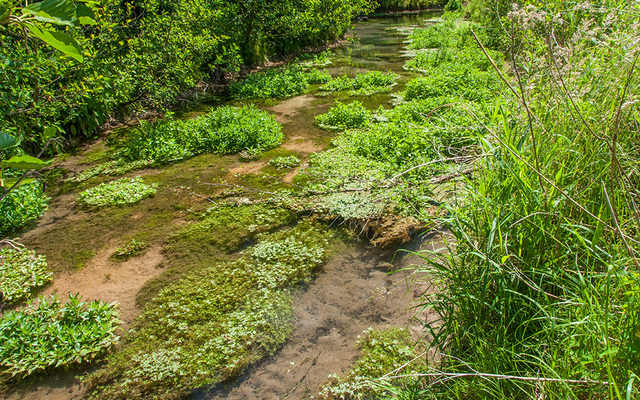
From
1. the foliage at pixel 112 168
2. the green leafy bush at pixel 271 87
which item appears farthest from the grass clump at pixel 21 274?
the green leafy bush at pixel 271 87

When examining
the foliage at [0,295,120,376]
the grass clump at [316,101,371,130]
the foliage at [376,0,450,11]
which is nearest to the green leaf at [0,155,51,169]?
the foliage at [0,295,120,376]

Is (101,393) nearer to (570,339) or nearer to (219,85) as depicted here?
(570,339)

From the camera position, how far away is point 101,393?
10.1 ft

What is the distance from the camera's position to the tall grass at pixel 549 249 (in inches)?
74.9

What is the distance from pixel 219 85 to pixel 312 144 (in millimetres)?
6600

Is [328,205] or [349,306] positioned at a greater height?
[328,205]

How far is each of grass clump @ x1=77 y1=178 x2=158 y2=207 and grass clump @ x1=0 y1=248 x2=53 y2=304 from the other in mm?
1295

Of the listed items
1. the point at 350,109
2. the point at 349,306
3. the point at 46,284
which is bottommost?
the point at 349,306

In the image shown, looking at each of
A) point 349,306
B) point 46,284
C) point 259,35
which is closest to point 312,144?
point 349,306

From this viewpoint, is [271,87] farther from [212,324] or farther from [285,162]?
[212,324]

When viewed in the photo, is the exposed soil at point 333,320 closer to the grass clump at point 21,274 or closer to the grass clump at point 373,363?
the grass clump at point 373,363

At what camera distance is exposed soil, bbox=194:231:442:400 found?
3.05 meters

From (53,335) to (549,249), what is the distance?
4120 millimetres

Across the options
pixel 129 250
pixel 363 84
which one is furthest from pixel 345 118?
pixel 129 250
